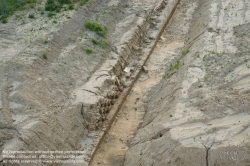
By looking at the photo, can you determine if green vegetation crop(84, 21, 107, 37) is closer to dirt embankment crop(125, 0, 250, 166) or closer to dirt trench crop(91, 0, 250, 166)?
dirt trench crop(91, 0, 250, 166)

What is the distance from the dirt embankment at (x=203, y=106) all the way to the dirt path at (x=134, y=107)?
289 millimetres

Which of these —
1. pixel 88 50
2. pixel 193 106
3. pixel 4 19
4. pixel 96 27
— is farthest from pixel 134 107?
pixel 4 19

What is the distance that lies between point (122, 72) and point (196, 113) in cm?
411

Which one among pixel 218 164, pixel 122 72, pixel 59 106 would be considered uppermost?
pixel 218 164

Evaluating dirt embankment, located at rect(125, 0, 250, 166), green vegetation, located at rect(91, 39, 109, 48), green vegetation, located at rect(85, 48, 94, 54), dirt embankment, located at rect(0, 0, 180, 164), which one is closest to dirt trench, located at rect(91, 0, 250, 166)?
dirt embankment, located at rect(125, 0, 250, 166)

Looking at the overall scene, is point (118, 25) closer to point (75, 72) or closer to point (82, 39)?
point (82, 39)

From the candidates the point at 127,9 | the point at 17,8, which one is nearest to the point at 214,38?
the point at 127,9

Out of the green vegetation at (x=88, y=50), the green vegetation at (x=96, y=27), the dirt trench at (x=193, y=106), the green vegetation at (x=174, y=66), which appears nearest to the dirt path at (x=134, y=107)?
the dirt trench at (x=193, y=106)

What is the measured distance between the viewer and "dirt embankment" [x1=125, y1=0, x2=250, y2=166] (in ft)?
26.4

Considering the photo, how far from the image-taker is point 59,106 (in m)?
10.0

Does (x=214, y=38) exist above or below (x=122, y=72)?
above

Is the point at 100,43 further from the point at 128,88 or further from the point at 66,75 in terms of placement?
the point at 66,75

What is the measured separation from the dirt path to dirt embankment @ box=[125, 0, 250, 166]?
29 cm

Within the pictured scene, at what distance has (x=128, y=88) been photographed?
→ 1218 centimetres
